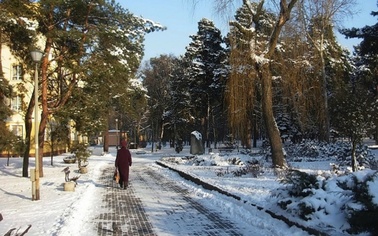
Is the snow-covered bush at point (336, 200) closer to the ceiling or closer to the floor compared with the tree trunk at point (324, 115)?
closer to the floor

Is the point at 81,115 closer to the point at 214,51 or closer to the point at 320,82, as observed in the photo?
the point at 320,82

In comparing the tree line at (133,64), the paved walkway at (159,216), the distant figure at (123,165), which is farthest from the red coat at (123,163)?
the tree line at (133,64)

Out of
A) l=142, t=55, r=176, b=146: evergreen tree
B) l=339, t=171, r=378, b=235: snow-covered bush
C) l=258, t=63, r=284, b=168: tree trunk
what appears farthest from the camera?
l=142, t=55, r=176, b=146: evergreen tree

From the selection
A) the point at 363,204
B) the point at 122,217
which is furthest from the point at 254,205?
the point at 363,204

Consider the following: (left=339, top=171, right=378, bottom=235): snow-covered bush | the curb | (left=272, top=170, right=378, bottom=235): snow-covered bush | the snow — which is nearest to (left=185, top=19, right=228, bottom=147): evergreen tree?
the curb

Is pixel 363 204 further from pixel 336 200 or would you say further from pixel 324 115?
pixel 324 115

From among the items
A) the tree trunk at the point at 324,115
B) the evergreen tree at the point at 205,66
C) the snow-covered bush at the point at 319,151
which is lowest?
the snow-covered bush at the point at 319,151

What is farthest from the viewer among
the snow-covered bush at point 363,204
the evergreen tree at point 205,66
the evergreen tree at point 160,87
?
the evergreen tree at point 160,87

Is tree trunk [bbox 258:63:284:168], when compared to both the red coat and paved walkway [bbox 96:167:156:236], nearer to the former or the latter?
the red coat

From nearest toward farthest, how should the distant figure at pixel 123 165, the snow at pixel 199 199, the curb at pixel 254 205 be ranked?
1. the curb at pixel 254 205
2. the snow at pixel 199 199
3. the distant figure at pixel 123 165

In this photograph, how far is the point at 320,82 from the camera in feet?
92.9

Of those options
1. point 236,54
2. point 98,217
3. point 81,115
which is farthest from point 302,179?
point 236,54

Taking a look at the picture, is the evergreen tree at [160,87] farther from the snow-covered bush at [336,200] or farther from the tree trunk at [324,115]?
the snow-covered bush at [336,200]

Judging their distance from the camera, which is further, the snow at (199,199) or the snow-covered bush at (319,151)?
the snow-covered bush at (319,151)
